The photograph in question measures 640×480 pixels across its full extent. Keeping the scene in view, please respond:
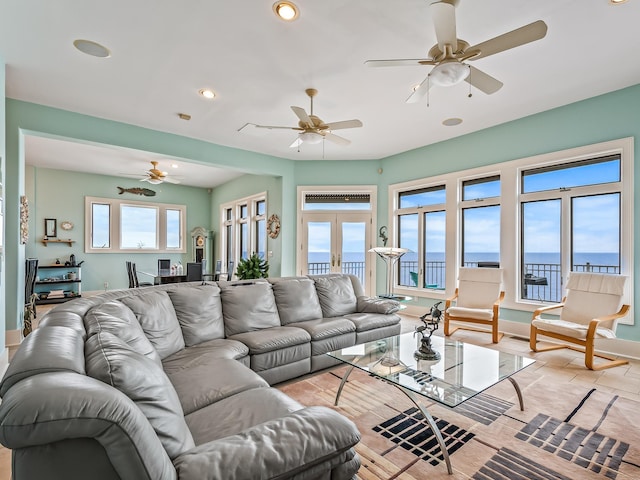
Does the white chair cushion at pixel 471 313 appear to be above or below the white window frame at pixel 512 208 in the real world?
below

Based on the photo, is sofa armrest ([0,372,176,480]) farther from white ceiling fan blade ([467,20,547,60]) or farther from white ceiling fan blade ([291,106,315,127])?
white ceiling fan blade ([291,106,315,127])

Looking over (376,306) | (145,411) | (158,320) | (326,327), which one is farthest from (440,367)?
(158,320)

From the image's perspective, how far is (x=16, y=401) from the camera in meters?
0.72

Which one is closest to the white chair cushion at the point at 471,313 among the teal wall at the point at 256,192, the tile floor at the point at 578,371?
the tile floor at the point at 578,371

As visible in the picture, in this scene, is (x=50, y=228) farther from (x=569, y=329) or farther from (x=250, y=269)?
(x=569, y=329)

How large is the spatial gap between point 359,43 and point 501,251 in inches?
145

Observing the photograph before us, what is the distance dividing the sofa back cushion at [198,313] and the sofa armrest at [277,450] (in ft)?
5.83

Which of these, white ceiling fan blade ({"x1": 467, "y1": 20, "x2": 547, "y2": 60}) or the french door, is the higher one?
white ceiling fan blade ({"x1": 467, "y1": 20, "x2": 547, "y2": 60})

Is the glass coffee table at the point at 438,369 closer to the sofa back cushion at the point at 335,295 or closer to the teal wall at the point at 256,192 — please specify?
the sofa back cushion at the point at 335,295

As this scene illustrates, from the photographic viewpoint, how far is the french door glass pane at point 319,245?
6.79 m

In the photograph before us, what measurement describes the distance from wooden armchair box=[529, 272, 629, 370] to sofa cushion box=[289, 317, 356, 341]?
7.58 feet

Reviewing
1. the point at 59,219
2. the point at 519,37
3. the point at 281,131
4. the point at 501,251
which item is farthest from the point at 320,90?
the point at 59,219

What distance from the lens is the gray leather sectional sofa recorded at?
76 centimetres

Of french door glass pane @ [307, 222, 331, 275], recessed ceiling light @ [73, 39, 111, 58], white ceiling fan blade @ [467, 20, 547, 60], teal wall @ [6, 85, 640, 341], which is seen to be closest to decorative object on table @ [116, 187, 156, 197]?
teal wall @ [6, 85, 640, 341]
